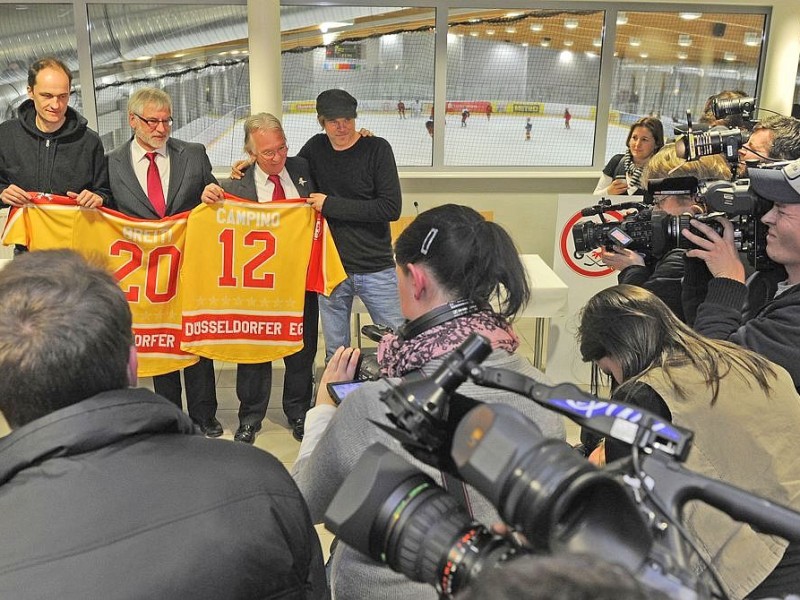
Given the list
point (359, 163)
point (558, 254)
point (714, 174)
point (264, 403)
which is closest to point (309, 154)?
point (359, 163)

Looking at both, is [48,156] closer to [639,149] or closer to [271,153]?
[271,153]

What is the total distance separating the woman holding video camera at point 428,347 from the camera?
1343mm

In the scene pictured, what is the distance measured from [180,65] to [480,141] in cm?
270

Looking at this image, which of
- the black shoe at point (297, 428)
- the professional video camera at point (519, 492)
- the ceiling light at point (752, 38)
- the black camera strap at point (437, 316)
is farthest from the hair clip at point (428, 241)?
the ceiling light at point (752, 38)

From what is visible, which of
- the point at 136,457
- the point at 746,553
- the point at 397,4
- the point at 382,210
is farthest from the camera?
the point at 397,4

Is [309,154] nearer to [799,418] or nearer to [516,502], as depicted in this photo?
[799,418]

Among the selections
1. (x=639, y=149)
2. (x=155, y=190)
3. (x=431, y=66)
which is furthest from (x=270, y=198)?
(x=431, y=66)

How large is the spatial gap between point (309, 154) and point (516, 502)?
3408mm

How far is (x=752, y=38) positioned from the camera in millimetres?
6863

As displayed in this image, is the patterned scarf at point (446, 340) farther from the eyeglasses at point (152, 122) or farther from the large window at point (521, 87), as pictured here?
the large window at point (521, 87)

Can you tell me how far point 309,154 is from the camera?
3945 millimetres

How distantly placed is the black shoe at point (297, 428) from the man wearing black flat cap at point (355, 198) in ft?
1.86

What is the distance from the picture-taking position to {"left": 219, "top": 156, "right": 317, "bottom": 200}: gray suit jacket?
12.5ft

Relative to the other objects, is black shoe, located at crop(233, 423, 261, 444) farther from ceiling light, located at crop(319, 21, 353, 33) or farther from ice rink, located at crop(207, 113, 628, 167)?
ceiling light, located at crop(319, 21, 353, 33)
